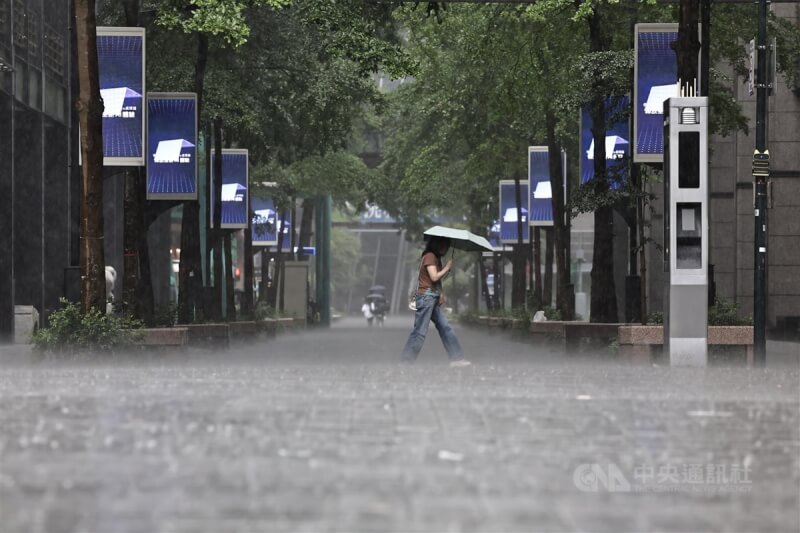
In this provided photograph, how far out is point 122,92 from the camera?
2577 centimetres

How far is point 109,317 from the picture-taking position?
76.8ft

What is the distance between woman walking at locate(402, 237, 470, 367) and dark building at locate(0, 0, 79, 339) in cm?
1458

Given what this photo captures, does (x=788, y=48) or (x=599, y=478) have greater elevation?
(x=788, y=48)

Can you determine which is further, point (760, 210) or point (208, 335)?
point (208, 335)

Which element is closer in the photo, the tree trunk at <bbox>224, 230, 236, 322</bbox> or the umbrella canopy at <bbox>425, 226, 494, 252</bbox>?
the umbrella canopy at <bbox>425, 226, 494, 252</bbox>

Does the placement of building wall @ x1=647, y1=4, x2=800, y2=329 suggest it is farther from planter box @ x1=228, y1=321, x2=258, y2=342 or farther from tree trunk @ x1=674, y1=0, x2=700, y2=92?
tree trunk @ x1=674, y1=0, x2=700, y2=92

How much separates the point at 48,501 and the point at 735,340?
54.9ft

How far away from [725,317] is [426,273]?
4.38 m

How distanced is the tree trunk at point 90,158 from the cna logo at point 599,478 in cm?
1490

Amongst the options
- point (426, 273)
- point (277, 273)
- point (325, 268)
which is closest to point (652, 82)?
point (426, 273)

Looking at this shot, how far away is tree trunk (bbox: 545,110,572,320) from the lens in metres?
41.1

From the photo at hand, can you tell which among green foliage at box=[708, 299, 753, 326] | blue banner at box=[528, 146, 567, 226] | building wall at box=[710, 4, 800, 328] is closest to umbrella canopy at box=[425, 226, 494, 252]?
green foliage at box=[708, 299, 753, 326]

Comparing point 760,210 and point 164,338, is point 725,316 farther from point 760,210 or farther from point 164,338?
point 164,338

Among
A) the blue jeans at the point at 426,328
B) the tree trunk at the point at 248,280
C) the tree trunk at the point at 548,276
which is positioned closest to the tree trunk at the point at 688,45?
the blue jeans at the point at 426,328
